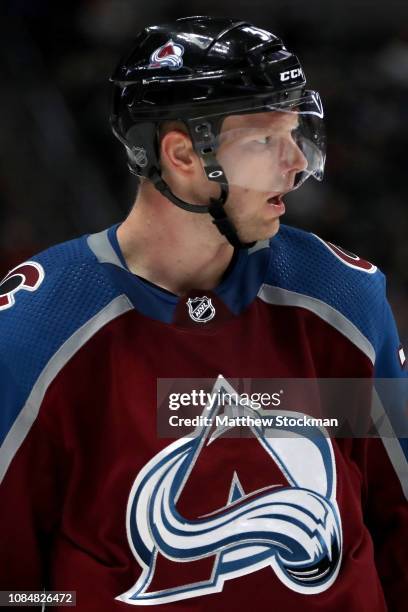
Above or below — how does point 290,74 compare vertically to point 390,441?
above

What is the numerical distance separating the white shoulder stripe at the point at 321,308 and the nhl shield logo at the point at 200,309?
0.33 ft

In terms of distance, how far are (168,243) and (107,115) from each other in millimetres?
3959

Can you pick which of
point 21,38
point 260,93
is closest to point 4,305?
point 260,93

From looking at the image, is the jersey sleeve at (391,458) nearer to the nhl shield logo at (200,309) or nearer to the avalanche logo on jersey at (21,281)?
the nhl shield logo at (200,309)

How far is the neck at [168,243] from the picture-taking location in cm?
192

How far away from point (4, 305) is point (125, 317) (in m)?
→ 0.23

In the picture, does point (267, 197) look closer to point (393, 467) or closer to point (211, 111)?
point (211, 111)

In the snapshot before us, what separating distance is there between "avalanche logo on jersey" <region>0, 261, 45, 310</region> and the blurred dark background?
328 centimetres

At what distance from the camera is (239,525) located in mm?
1859

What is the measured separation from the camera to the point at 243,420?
6.23 feet

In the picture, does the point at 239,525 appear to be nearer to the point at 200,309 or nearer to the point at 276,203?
the point at 200,309

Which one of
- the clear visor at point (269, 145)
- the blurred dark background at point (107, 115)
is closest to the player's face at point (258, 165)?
the clear visor at point (269, 145)

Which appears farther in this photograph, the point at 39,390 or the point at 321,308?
the point at 321,308

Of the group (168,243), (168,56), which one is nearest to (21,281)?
(168,243)
